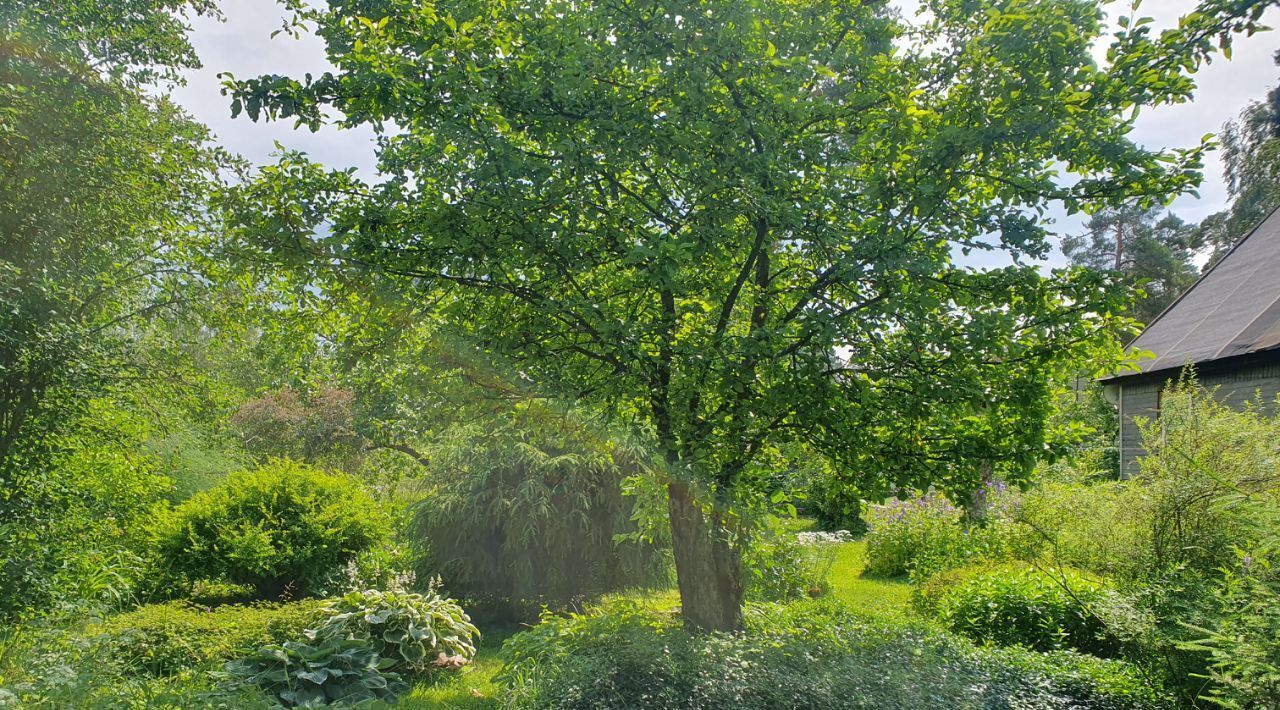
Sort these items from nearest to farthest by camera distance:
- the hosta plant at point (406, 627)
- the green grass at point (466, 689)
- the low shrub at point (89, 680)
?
the low shrub at point (89, 680), the green grass at point (466, 689), the hosta plant at point (406, 627)

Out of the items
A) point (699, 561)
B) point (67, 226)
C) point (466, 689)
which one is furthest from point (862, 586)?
point (67, 226)

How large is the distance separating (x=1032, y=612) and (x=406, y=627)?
5.05 m

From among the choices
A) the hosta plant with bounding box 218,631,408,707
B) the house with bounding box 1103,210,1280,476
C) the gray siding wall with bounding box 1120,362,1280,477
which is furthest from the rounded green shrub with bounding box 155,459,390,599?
the house with bounding box 1103,210,1280,476

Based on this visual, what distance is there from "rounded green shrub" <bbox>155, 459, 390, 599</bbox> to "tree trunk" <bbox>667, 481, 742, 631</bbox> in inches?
184

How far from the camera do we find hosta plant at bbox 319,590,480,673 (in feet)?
19.5

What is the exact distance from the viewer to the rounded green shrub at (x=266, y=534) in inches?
298

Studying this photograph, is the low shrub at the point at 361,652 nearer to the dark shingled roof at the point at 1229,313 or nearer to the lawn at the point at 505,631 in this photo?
the lawn at the point at 505,631

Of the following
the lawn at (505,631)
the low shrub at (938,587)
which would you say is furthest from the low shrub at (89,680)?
the low shrub at (938,587)

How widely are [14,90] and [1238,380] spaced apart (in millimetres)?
13122

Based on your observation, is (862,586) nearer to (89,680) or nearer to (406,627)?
(406,627)

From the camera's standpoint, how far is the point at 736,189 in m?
Result: 3.59

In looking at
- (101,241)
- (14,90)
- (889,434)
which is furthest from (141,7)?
(889,434)

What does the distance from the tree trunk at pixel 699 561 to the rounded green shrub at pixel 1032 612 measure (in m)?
2.14

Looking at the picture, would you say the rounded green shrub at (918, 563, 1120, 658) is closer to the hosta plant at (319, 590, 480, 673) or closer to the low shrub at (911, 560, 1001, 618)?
the low shrub at (911, 560, 1001, 618)
